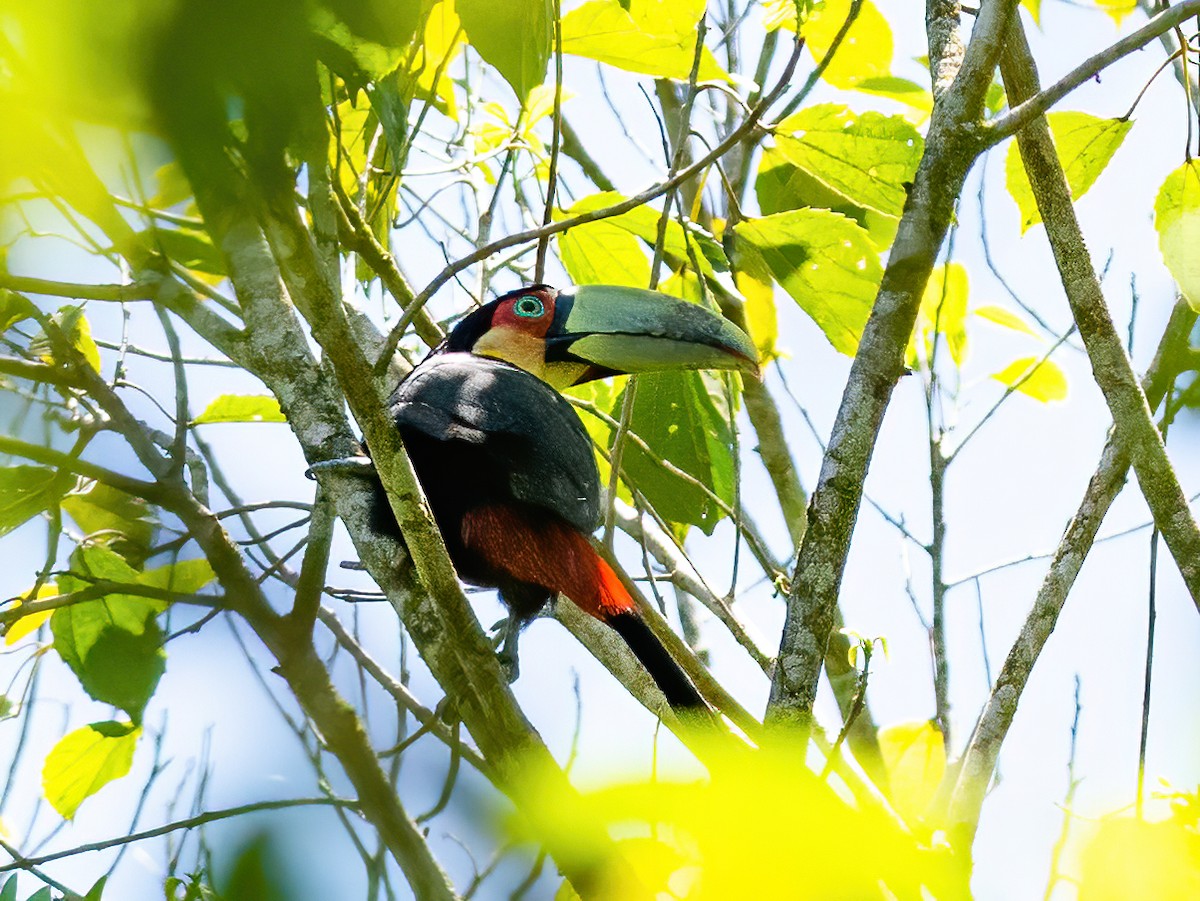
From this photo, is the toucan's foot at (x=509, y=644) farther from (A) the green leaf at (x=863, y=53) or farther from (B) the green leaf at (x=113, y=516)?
(A) the green leaf at (x=863, y=53)

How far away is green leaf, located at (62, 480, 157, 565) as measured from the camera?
2068 millimetres

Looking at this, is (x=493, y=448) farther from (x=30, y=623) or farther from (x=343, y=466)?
(x=30, y=623)

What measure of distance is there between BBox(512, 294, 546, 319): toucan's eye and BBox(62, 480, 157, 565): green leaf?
3.86ft

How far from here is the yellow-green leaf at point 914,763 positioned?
114 inches

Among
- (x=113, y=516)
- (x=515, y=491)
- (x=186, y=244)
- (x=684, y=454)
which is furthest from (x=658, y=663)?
(x=186, y=244)

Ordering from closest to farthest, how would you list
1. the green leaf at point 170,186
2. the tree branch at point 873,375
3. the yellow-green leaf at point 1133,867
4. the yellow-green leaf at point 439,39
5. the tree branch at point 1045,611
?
1. the green leaf at point 170,186
2. the yellow-green leaf at point 1133,867
3. the tree branch at point 873,375
4. the yellow-green leaf at point 439,39
5. the tree branch at point 1045,611

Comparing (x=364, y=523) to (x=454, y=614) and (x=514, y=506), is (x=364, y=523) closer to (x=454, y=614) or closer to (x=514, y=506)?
(x=454, y=614)

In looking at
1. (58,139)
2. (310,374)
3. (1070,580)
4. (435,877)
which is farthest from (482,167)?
(58,139)

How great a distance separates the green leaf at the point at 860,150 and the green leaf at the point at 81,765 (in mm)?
1759

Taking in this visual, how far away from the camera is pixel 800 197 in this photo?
304 cm

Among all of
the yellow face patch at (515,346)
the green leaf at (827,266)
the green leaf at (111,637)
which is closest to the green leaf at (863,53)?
the green leaf at (827,266)

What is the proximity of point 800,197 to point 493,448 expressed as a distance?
1111mm

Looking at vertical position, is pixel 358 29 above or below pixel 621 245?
below

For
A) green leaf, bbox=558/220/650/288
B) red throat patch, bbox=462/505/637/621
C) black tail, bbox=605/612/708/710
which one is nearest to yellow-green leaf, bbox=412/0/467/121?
green leaf, bbox=558/220/650/288
